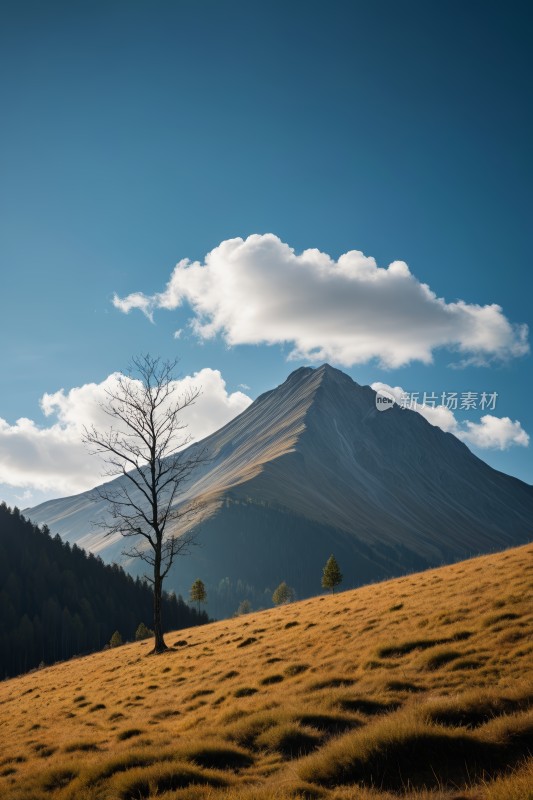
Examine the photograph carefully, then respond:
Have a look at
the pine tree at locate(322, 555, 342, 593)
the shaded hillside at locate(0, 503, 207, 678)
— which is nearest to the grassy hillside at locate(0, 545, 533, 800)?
the pine tree at locate(322, 555, 342, 593)

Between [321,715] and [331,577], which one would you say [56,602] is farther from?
[321,715]

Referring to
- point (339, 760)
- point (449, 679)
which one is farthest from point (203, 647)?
point (339, 760)

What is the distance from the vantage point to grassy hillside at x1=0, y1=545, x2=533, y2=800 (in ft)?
28.7

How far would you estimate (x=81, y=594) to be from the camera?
14625cm

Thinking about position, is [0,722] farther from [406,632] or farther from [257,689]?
[406,632]

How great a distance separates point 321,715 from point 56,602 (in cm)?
14421

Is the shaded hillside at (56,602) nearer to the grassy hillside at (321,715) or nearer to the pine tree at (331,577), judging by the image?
the pine tree at (331,577)

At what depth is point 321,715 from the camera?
11594 mm

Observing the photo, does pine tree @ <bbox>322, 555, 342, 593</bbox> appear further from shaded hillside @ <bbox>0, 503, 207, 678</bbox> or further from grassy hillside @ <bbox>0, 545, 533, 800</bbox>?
shaded hillside @ <bbox>0, 503, 207, 678</bbox>

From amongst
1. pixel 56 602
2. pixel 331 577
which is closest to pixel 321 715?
pixel 331 577

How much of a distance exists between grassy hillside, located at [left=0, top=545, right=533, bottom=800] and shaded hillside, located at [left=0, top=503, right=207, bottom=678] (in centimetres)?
11784

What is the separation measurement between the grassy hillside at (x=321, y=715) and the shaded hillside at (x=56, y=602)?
117842 millimetres

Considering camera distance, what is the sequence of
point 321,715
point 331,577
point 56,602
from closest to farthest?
point 321,715
point 331,577
point 56,602

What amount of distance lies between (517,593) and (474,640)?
16.8ft
